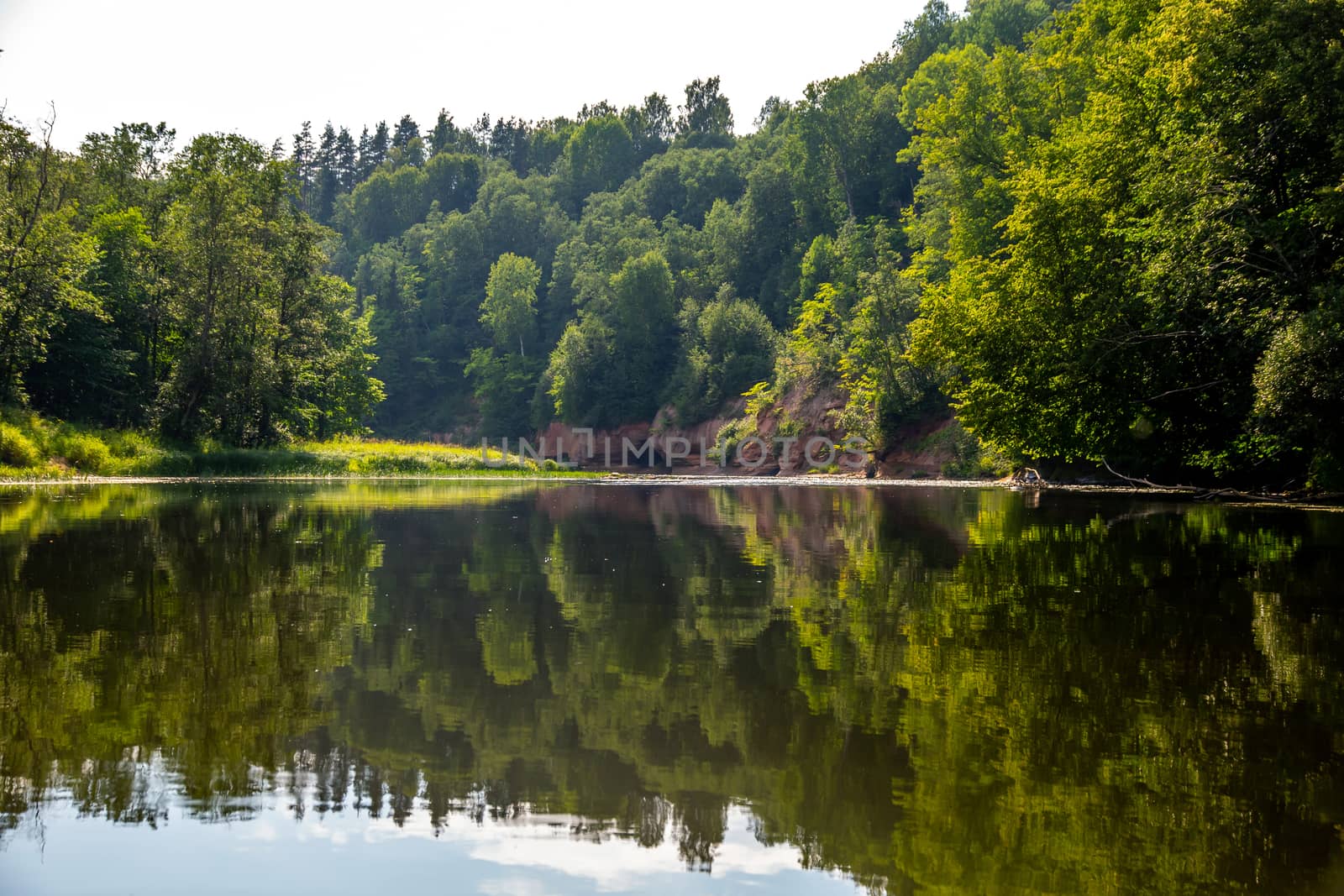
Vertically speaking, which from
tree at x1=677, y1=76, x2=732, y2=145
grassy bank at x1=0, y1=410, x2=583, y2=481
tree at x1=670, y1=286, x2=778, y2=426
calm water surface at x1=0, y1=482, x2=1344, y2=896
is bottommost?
calm water surface at x1=0, y1=482, x2=1344, y2=896

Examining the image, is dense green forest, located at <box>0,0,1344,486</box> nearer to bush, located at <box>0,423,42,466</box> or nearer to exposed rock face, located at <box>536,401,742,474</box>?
exposed rock face, located at <box>536,401,742,474</box>

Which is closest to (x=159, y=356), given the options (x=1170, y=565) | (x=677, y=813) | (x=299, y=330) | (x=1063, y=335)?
(x=299, y=330)

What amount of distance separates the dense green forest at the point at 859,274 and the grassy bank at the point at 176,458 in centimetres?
321

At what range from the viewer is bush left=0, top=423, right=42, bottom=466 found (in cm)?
3950

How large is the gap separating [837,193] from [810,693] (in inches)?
3660

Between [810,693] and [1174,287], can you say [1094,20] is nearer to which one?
[1174,287]

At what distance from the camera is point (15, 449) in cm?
3981

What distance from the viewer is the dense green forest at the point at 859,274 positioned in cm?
2381

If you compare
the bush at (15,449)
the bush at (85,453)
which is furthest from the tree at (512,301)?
the bush at (15,449)

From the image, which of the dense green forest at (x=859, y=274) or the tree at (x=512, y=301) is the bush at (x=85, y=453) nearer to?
the dense green forest at (x=859, y=274)

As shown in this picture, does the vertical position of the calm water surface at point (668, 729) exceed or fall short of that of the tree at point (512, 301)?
it falls short

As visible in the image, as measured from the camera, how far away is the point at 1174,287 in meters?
25.7

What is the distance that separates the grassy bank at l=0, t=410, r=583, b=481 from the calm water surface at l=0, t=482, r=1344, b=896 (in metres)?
31.6

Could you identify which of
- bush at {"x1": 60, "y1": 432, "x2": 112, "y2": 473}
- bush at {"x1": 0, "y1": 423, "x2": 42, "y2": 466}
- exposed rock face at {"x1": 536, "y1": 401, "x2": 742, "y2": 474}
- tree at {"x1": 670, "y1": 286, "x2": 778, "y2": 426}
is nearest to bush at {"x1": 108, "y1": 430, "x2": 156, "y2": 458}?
bush at {"x1": 60, "y1": 432, "x2": 112, "y2": 473}
